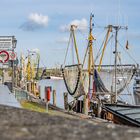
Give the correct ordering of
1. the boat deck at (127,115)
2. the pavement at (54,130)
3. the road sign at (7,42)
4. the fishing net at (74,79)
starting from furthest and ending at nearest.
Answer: the fishing net at (74,79) < the road sign at (7,42) < the boat deck at (127,115) < the pavement at (54,130)

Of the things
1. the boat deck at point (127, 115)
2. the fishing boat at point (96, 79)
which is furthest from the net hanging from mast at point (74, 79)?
the boat deck at point (127, 115)

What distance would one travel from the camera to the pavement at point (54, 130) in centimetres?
461

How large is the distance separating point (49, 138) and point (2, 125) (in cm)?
90

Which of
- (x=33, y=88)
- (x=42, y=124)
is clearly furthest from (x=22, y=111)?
(x=33, y=88)

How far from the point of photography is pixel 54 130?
4.88 meters

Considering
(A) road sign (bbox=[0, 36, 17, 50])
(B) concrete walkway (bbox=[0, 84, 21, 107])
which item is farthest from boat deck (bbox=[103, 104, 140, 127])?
(A) road sign (bbox=[0, 36, 17, 50])

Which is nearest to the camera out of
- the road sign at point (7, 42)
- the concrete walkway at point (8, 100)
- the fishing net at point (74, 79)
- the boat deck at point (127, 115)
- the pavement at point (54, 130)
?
the pavement at point (54, 130)

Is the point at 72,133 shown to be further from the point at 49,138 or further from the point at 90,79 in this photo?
the point at 90,79

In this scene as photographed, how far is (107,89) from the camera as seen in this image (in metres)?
46.8

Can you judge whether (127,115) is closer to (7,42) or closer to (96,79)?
(7,42)

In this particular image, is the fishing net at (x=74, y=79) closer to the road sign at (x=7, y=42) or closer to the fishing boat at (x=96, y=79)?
the fishing boat at (x=96, y=79)

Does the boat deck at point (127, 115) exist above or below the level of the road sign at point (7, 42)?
below

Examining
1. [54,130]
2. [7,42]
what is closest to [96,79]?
[7,42]

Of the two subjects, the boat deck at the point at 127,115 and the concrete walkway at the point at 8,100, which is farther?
the concrete walkway at the point at 8,100
